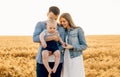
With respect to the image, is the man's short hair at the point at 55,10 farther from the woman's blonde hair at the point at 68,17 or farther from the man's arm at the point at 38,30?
the man's arm at the point at 38,30

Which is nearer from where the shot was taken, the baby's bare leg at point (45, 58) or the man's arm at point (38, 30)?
the baby's bare leg at point (45, 58)

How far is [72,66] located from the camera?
7.00 m

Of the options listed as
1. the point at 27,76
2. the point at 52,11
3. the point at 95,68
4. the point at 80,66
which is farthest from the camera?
the point at 95,68

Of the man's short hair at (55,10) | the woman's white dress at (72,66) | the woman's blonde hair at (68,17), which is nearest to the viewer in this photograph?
the man's short hair at (55,10)

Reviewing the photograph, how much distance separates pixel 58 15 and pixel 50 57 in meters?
0.63

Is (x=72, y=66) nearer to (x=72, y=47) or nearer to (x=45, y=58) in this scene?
(x=72, y=47)

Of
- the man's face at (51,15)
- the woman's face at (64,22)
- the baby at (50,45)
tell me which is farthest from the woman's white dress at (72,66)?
the man's face at (51,15)

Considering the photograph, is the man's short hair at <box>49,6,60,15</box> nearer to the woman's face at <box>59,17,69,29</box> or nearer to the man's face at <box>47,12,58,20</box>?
the man's face at <box>47,12,58,20</box>

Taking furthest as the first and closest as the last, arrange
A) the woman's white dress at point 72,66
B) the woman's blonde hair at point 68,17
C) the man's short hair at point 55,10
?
the woman's white dress at point 72,66 → the woman's blonde hair at point 68,17 → the man's short hair at point 55,10

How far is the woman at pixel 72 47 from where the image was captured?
675 centimetres

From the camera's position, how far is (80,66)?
7.03 metres

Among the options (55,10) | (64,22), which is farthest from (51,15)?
(64,22)

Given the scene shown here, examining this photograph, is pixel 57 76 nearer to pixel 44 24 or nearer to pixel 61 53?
pixel 61 53

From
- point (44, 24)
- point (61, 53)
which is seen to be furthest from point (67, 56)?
point (44, 24)
